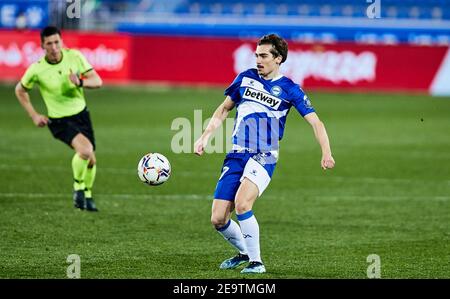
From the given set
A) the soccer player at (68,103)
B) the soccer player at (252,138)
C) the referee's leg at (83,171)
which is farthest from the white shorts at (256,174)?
the soccer player at (68,103)

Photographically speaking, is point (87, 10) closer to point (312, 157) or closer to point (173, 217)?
point (312, 157)

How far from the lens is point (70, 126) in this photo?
12898 mm

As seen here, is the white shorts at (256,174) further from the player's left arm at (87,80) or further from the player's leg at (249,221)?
the player's left arm at (87,80)

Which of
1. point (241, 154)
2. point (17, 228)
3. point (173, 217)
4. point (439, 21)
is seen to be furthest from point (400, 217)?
point (439, 21)

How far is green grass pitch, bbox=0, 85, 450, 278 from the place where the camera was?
9.38 m

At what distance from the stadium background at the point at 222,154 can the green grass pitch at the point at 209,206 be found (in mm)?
34

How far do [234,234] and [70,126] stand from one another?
441 cm

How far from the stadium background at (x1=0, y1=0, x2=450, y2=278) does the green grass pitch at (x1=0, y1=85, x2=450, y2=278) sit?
0.11ft

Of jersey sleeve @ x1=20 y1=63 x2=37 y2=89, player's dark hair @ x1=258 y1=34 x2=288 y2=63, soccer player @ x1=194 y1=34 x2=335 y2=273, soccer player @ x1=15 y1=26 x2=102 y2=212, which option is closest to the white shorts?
soccer player @ x1=194 y1=34 x2=335 y2=273

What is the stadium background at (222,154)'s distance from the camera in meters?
9.97

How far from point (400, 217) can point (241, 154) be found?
3956 millimetres

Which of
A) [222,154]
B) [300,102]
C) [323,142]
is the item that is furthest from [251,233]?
[222,154]

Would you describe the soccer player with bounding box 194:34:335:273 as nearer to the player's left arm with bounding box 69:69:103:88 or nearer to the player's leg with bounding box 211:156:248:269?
the player's leg with bounding box 211:156:248:269

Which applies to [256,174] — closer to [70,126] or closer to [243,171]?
[243,171]
